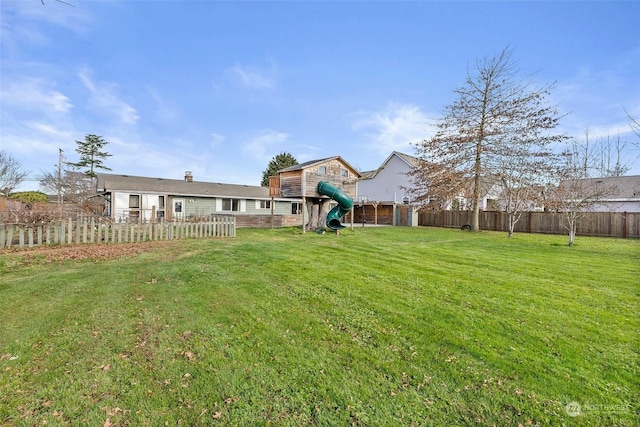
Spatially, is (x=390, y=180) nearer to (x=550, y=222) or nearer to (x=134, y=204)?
(x=550, y=222)

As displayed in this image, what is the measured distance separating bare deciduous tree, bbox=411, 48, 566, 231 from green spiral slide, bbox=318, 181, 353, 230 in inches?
312

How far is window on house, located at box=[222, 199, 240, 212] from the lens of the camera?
86.1 ft

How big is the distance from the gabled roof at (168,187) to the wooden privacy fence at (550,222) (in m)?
17.3

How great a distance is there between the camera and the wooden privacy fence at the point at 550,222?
711 inches

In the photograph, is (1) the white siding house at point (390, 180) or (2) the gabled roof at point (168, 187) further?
(1) the white siding house at point (390, 180)

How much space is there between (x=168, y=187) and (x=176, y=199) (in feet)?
4.46

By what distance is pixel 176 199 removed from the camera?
2400 cm

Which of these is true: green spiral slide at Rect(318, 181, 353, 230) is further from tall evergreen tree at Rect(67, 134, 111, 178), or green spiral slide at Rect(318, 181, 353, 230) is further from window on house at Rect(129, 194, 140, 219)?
tall evergreen tree at Rect(67, 134, 111, 178)

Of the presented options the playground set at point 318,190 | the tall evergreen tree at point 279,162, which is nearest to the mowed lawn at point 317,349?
the playground set at point 318,190

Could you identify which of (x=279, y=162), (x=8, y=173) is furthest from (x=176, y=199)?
(x=279, y=162)

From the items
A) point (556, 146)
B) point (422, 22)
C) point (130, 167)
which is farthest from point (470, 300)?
point (130, 167)

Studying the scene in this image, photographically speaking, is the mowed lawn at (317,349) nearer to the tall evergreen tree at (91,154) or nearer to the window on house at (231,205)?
the window on house at (231,205)

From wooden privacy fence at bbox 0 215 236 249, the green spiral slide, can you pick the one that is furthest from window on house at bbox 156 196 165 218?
the green spiral slide

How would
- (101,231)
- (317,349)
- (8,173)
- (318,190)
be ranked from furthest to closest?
(8,173), (318,190), (101,231), (317,349)
